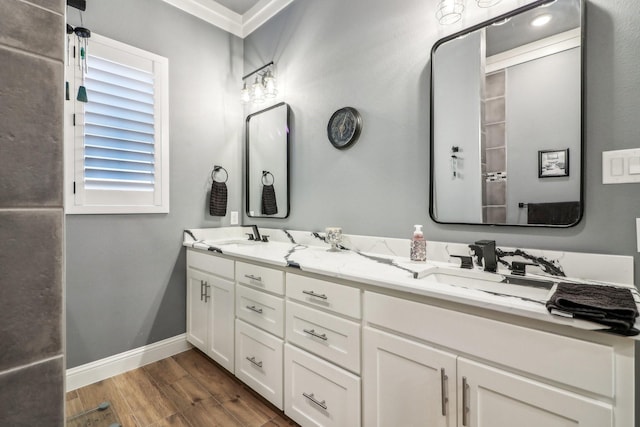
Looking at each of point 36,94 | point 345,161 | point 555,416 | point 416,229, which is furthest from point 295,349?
point 36,94

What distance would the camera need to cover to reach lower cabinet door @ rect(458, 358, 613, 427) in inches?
33.9

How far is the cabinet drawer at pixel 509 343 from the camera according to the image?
33.4 inches

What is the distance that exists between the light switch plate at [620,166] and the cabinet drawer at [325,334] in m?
1.15

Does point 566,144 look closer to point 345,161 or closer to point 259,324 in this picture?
point 345,161

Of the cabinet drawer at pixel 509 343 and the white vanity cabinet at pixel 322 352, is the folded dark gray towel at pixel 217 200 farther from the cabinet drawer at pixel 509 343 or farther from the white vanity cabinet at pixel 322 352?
the cabinet drawer at pixel 509 343

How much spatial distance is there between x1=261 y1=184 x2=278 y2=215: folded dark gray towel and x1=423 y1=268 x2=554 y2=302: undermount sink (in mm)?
1521

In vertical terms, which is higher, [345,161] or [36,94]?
[345,161]

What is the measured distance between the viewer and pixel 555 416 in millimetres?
903

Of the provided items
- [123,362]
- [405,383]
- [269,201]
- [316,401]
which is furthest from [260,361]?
[269,201]

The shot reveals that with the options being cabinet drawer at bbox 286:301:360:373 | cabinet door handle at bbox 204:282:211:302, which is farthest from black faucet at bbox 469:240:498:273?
cabinet door handle at bbox 204:282:211:302

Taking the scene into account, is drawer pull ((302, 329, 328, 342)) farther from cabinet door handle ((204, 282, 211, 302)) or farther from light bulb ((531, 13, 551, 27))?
light bulb ((531, 13, 551, 27))

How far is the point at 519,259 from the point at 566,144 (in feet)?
1.70

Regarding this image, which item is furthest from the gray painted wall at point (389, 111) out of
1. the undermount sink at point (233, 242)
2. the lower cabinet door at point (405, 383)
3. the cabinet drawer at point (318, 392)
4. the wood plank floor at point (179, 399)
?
the wood plank floor at point (179, 399)

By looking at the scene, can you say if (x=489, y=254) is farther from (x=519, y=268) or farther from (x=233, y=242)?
(x=233, y=242)
